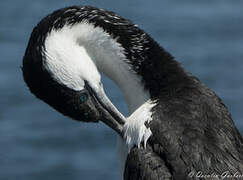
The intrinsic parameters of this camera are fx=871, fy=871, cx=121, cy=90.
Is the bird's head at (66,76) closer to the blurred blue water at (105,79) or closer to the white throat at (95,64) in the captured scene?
the white throat at (95,64)

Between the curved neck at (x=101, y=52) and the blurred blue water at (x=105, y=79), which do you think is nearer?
the curved neck at (x=101, y=52)

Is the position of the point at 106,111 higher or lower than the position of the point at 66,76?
lower

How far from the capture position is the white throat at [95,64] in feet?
21.8

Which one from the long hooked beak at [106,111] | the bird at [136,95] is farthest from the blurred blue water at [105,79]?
the bird at [136,95]

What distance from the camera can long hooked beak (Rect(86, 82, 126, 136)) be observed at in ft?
22.5

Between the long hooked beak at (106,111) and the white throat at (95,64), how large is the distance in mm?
90

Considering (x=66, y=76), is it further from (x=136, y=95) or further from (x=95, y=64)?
(x=136, y=95)

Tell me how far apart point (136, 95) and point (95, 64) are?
42 cm

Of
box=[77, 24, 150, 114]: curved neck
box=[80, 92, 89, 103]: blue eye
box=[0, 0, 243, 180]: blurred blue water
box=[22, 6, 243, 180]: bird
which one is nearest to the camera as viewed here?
box=[22, 6, 243, 180]: bird

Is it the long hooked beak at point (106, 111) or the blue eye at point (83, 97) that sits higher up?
the blue eye at point (83, 97)

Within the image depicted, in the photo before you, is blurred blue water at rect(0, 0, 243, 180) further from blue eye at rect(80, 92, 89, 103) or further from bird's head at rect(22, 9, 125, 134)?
blue eye at rect(80, 92, 89, 103)

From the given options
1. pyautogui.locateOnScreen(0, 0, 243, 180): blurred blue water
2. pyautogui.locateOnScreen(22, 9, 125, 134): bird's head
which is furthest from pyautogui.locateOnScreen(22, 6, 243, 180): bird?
pyautogui.locateOnScreen(0, 0, 243, 180): blurred blue water

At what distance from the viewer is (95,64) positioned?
274 inches

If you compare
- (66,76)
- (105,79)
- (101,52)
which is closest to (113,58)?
(101,52)
